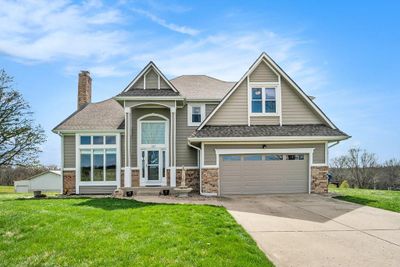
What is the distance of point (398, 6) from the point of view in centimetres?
1134

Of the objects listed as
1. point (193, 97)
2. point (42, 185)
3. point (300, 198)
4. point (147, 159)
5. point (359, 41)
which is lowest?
point (42, 185)

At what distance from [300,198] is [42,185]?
5032 centimetres

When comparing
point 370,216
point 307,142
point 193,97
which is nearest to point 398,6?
point 307,142

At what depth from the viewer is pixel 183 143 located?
1756 centimetres

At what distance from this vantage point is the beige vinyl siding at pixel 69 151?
58.0 feet

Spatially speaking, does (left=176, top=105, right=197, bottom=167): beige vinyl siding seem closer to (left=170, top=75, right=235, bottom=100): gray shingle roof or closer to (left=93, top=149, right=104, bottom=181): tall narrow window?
(left=170, top=75, right=235, bottom=100): gray shingle roof

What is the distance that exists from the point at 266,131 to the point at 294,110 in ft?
7.09

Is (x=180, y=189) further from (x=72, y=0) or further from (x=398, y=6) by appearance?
(x=398, y=6)

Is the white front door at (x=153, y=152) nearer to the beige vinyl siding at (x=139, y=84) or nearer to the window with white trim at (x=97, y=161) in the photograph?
the window with white trim at (x=97, y=161)

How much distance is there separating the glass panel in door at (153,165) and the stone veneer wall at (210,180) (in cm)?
380

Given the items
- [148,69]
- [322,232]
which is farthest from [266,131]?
[322,232]

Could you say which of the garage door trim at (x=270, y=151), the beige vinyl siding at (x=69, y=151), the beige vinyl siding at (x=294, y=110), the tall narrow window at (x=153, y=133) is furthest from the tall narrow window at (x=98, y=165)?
the beige vinyl siding at (x=294, y=110)

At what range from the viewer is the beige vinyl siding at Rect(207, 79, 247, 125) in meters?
15.3

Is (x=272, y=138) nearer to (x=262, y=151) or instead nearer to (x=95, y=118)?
(x=262, y=151)
